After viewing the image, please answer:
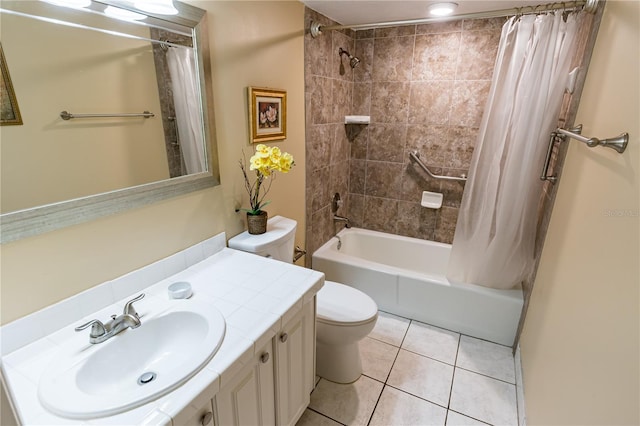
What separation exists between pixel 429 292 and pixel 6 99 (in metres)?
2.37

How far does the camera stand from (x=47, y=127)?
100cm

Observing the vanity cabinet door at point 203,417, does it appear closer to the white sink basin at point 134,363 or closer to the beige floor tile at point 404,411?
the white sink basin at point 134,363

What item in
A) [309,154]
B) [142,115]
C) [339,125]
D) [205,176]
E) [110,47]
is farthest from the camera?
[339,125]

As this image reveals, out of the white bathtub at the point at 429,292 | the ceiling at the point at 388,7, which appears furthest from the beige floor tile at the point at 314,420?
the ceiling at the point at 388,7

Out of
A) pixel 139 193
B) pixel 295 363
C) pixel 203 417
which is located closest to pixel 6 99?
pixel 139 193

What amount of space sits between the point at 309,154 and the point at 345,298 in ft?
3.40

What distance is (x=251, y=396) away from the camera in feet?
3.70

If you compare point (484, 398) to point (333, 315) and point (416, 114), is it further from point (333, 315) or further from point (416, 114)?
point (416, 114)

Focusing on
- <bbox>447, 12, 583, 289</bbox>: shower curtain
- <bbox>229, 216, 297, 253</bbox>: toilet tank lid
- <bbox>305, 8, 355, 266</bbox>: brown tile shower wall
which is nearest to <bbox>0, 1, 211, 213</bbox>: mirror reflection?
<bbox>229, 216, 297, 253</bbox>: toilet tank lid

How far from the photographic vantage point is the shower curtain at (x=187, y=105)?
1373 mm

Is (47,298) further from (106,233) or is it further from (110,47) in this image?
(110,47)

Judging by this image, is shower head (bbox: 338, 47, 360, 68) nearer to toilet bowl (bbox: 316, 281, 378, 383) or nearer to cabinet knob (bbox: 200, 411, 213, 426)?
toilet bowl (bbox: 316, 281, 378, 383)

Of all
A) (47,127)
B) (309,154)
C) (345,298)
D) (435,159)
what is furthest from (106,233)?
(435,159)

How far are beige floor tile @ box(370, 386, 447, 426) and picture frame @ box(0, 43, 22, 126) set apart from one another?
1.89 meters
